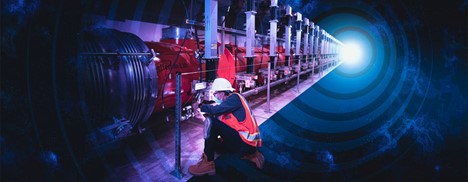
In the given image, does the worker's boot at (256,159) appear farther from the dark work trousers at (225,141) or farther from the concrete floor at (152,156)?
the concrete floor at (152,156)

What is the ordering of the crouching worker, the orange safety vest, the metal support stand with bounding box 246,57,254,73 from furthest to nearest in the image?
the metal support stand with bounding box 246,57,254,73 → the orange safety vest → the crouching worker

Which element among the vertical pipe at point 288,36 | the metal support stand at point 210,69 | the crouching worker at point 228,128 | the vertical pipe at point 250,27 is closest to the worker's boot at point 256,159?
the crouching worker at point 228,128

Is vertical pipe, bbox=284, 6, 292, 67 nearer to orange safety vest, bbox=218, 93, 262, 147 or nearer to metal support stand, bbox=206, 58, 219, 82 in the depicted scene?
metal support stand, bbox=206, 58, 219, 82

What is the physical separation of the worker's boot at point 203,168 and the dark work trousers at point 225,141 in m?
0.06

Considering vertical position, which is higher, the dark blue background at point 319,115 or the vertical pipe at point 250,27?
the vertical pipe at point 250,27

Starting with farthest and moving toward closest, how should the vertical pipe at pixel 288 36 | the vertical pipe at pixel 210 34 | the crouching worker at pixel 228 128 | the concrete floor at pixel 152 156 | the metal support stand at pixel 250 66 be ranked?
the vertical pipe at pixel 288 36 → the metal support stand at pixel 250 66 → the vertical pipe at pixel 210 34 → the crouching worker at pixel 228 128 → the concrete floor at pixel 152 156

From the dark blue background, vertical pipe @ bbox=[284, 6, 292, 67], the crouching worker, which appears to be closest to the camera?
the dark blue background

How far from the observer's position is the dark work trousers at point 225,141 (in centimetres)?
260

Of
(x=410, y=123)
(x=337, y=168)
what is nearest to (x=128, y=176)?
(x=337, y=168)

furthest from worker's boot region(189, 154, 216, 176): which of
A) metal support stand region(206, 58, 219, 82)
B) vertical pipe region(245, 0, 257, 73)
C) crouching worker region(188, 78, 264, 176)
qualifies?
vertical pipe region(245, 0, 257, 73)

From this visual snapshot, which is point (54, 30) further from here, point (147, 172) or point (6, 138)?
point (147, 172)

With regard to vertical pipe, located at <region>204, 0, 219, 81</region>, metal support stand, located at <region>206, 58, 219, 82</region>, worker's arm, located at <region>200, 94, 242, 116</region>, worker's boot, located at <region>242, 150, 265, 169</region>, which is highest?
vertical pipe, located at <region>204, 0, 219, 81</region>

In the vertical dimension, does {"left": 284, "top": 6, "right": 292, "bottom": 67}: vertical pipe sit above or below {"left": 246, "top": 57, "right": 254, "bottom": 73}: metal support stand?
above

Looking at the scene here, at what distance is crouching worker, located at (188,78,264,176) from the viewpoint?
2.58 m
